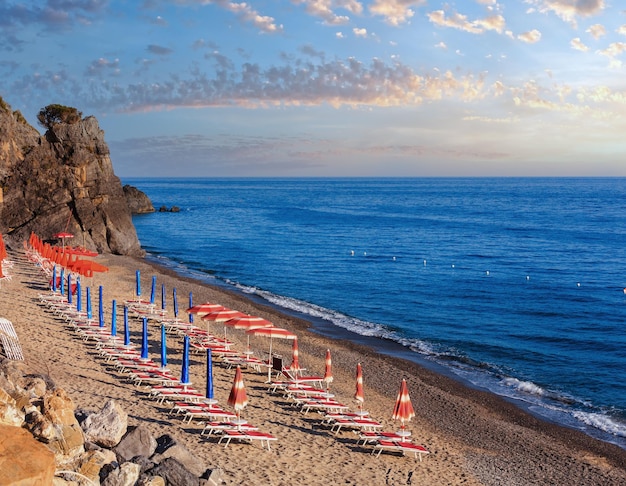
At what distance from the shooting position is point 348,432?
15188 mm

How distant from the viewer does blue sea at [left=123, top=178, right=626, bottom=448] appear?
73.9 ft

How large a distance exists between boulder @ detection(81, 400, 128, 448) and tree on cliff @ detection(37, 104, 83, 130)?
57853mm

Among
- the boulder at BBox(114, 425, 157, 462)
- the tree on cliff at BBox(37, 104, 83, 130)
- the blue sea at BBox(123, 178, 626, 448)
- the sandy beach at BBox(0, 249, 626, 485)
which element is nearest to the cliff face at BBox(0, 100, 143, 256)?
the blue sea at BBox(123, 178, 626, 448)

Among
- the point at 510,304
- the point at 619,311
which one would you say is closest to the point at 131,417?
the point at 510,304

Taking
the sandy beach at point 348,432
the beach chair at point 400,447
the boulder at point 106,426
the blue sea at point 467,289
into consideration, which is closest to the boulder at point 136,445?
the boulder at point 106,426

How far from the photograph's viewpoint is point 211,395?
15.1 m

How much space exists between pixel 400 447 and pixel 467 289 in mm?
26086

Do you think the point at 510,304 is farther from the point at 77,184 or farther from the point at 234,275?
the point at 77,184

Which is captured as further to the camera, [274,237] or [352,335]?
[274,237]

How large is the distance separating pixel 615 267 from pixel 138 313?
125 ft

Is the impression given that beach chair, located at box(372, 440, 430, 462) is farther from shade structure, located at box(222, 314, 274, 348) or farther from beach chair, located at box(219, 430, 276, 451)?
shade structure, located at box(222, 314, 274, 348)

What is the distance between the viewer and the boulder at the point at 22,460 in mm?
6387

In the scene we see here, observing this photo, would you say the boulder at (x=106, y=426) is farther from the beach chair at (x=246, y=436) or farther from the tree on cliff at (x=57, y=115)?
the tree on cliff at (x=57, y=115)

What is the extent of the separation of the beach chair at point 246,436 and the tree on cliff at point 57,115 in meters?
56.1
